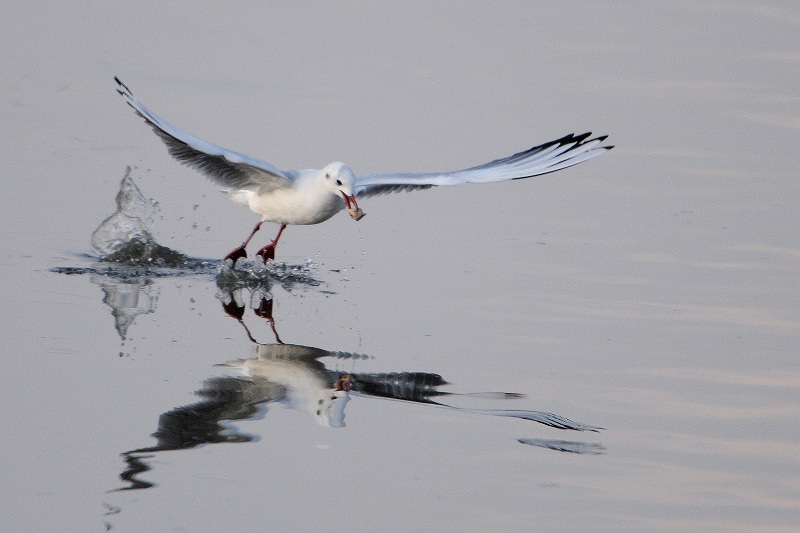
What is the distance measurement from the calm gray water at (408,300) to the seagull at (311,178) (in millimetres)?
431

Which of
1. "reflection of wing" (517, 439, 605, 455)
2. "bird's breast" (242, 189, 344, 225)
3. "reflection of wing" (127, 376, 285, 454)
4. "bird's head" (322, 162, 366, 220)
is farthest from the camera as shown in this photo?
"bird's breast" (242, 189, 344, 225)

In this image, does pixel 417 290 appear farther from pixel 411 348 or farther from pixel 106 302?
pixel 106 302

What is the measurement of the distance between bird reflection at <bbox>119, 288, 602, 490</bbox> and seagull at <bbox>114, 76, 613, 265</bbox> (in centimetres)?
189

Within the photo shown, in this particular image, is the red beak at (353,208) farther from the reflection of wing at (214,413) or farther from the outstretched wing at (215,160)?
the reflection of wing at (214,413)

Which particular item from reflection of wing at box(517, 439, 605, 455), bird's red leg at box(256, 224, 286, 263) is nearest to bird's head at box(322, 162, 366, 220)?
bird's red leg at box(256, 224, 286, 263)

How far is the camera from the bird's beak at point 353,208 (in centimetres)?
988

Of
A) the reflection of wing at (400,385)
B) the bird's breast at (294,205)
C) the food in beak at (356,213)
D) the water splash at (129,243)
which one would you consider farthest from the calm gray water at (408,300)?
the food in beak at (356,213)

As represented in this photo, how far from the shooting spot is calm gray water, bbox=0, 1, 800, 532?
6.48 m

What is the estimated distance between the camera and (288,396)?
7.53 meters

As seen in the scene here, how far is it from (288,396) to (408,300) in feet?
7.68

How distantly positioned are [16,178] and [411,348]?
4673 mm

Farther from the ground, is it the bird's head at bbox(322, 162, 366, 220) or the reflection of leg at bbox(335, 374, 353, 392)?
the bird's head at bbox(322, 162, 366, 220)

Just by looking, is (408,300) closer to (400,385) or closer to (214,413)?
(400,385)

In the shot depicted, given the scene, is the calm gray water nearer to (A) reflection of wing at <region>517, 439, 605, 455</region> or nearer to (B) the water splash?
(A) reflection of wing at <region>517, 439, 605, 455</region>
